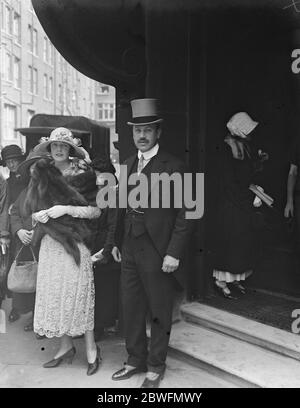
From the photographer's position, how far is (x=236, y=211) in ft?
14.7

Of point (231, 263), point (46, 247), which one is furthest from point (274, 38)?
point (46, 247)

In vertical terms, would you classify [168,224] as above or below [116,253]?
above

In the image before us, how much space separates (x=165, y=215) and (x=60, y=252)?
2.89 feet

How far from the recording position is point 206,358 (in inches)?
140

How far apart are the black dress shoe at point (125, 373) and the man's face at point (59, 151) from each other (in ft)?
5.61

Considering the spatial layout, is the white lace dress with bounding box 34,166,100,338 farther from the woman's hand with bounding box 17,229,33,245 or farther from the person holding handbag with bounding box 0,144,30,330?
the person holding handbag with bounding box 0,144,30,330

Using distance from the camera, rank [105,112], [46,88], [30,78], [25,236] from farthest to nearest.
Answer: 1. [105,112]
2. [30,78]
3. [46,88]
4. [25,236]

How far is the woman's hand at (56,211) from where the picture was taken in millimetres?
3465

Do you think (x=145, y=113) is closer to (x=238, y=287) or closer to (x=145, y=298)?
(x=145, y=298)

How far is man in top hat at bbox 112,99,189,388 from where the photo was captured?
3232 millimetres

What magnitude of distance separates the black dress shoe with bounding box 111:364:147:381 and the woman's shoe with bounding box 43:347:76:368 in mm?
467

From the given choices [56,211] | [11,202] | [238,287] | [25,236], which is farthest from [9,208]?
[238,287]

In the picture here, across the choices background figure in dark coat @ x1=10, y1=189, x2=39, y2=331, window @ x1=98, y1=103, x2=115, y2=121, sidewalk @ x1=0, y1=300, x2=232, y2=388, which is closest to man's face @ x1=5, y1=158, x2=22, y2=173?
background figure in dark coat @ x1=10, y1=189, x2=39, y2=331
